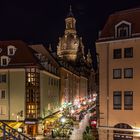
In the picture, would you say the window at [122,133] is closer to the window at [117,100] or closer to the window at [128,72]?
the window at [117,100]

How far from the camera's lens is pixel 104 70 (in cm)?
3806

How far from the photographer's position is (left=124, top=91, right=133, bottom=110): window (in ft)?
118

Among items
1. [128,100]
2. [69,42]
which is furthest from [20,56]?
[69,42]

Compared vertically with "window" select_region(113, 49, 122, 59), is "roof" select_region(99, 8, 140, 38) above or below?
above

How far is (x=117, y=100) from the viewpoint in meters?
36.8

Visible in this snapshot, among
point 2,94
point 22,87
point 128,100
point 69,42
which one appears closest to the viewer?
point 128,100

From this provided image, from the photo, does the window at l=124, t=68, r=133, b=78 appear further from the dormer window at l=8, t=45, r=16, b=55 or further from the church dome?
the church dome

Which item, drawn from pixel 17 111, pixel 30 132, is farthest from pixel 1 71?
pixel 30 132

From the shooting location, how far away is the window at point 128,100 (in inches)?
1411

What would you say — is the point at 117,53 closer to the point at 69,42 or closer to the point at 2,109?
the point at 2,109

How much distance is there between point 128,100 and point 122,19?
9.48 metres

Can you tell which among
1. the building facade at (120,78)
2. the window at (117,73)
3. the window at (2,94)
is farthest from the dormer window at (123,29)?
the window at (2,94)

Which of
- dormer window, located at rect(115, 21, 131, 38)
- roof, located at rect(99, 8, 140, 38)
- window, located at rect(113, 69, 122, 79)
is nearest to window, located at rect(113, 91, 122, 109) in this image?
window, located at rect(113, 69, 122, 79)

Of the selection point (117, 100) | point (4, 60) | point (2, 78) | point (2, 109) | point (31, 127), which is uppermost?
point (4, 60)
